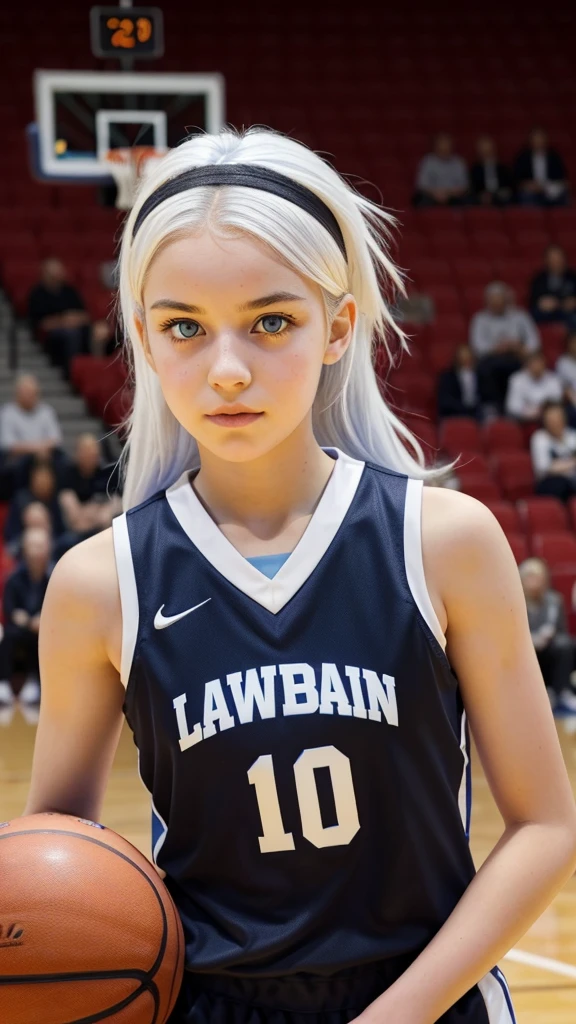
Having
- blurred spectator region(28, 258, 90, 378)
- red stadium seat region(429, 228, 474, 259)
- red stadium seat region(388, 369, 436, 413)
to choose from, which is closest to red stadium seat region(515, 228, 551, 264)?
red stadium seat region(429, 228, 474, 259)

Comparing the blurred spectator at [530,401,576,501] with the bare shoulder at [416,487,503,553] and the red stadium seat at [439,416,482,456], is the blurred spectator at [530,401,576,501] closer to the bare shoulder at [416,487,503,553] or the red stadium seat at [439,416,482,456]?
the red stadium seat at [439,416,482,456]

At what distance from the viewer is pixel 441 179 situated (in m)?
14.2

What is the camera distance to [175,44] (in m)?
15.7

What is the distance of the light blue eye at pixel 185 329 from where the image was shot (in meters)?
1.45

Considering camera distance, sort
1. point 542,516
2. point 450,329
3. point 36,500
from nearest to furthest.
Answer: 1. point 36,500
2. point 542,516
3. point 450,329

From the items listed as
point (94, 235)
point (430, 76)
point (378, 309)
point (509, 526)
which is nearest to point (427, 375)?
point (509, 526)

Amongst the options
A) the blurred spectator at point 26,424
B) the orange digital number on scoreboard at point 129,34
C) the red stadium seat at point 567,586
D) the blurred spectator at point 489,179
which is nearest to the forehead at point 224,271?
the orange digital number on scoreboard at point 129,34

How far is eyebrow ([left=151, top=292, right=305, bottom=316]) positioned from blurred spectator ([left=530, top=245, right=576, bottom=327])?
1183cm

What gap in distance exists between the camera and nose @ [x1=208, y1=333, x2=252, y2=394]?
1401mm

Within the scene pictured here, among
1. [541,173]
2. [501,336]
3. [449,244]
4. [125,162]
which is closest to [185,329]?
[125,162]

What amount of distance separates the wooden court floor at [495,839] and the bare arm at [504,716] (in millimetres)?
2569

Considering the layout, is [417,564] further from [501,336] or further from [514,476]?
[501,336]

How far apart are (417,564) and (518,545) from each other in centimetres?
833

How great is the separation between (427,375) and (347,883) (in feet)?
34.9
